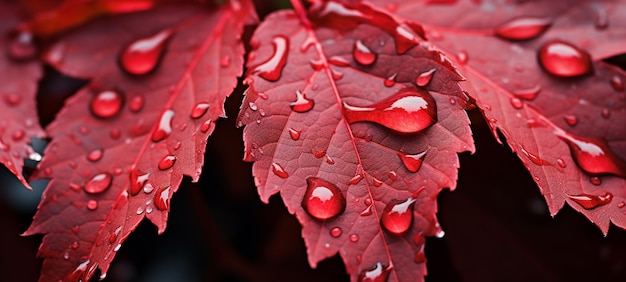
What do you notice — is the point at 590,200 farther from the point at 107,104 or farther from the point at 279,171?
the point at 107,104

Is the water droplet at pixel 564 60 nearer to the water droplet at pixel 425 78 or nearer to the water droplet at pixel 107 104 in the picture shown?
the water droplet at pixel 425 78

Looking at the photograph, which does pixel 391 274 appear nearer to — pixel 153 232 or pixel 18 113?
pixel 18 113

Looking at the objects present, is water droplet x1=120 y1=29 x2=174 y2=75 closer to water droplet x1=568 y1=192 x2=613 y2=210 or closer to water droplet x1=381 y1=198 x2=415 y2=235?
water droplet x1=381 y1=198 x2=415 y2=235

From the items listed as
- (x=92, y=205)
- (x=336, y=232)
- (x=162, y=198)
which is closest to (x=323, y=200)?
(x=336, y=232)

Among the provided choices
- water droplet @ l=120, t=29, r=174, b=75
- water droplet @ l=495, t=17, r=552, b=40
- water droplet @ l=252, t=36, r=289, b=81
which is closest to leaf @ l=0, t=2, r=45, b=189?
water droplet @ l=120, t=29, r=174, b=75

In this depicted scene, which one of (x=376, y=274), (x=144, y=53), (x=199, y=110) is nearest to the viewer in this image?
(x=376, y=274)
